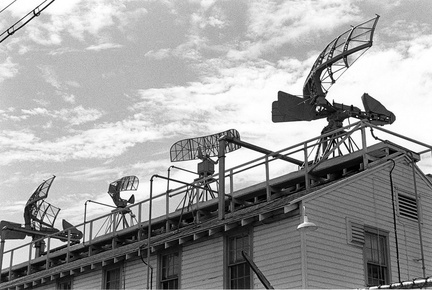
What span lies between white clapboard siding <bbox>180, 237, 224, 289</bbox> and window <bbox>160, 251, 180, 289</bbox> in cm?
44

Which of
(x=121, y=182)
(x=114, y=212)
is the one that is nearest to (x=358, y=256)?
(x=114, y=212)

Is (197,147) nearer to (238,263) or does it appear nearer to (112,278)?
(112,278)

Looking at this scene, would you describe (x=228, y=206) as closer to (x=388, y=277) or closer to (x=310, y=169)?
(x=310, y=169)

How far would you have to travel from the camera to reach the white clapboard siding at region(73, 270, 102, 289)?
25.3 meters

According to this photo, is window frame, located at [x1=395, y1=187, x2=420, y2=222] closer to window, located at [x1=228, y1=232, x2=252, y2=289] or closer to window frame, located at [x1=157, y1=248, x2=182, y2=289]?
window, located at [x1=228, y1=232, x2=252, y2=289]

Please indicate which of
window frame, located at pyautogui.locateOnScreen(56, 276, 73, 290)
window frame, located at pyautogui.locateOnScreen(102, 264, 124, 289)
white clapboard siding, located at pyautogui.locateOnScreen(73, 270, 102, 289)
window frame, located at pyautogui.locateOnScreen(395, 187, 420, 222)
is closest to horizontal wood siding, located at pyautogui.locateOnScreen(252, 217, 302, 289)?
window frame, located at pyautogui.locateOnScreen(395, 187, 420, 222)

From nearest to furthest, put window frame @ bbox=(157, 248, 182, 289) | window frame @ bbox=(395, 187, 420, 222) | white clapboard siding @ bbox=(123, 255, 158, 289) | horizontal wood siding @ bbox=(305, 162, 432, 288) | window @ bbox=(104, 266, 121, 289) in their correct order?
horizontal wood siding @ bbox=(305, 162, 432, 288), window frame @ bbox=(395, 187, 420, 222), window frame @ bbox=(157, 248, 182, 289), white clapboard siding @ bbox=(123, 255, 158, 289), window @ bbox=(104, 266, 121, 289)

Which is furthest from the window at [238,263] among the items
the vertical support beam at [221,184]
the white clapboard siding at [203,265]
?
the vertical support beam at [221,184]

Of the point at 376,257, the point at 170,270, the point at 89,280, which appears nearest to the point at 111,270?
the point at 89,280

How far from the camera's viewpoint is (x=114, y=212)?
1103 inches

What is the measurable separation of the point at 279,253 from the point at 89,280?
9.56 metres

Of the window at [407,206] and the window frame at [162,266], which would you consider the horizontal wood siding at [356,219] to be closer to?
the window at [407,206]

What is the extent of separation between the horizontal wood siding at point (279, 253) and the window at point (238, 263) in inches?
15.8

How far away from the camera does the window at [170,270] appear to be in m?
22.1
